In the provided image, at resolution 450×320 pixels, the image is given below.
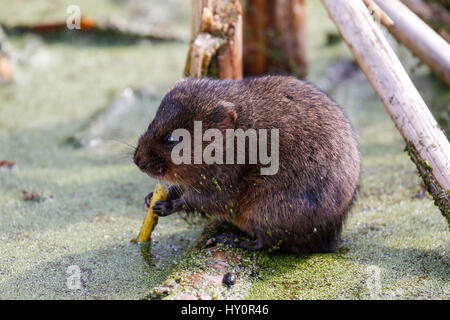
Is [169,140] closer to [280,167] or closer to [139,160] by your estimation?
[139,160]

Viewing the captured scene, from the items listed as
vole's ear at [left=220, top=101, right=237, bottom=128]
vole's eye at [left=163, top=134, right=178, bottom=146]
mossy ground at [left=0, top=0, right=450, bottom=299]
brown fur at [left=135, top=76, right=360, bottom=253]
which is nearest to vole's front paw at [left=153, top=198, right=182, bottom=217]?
brown fur at [left=135, top=76, right=360, bottom=253]

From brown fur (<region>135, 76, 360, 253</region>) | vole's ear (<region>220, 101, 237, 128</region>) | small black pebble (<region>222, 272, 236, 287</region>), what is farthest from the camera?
vole's ear (<region>220, 101, 237, 128</region>)

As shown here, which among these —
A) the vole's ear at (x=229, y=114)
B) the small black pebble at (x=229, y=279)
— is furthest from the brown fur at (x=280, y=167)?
the small black pebble at (x=229, y=279)

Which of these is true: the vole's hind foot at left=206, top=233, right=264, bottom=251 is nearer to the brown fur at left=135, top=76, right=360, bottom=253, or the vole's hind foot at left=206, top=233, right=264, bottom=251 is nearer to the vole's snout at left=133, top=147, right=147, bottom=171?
the brown fur at left=135, top=76, right=360, bottom=253

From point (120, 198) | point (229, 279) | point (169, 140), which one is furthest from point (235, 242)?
point (120, 198)

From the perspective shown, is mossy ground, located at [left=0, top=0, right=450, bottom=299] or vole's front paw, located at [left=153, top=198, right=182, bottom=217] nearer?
mossy ground, located at [left=0, top=0, right=450, bottom=299]

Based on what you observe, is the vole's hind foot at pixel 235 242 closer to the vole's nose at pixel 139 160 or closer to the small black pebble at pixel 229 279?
the small black pebble at pixel 229 279
